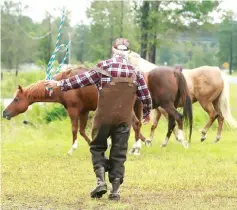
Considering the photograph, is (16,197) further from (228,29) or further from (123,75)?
(228,29)

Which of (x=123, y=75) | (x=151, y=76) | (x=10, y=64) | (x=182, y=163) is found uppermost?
(x=123, y=75)

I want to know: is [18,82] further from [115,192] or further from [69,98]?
[115,192]

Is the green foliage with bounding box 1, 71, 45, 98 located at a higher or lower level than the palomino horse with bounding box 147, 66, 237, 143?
lower

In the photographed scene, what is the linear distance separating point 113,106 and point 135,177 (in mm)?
2059

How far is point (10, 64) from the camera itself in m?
35.7

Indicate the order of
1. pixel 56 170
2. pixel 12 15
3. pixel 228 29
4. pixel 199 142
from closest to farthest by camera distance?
pixel 56 170 → pixel 199 142 → pixel 228 29 → pixel 12 15

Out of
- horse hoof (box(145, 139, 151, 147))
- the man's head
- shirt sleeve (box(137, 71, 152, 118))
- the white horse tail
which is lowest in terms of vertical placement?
horse hoof (box(145, 139, 151, 147))

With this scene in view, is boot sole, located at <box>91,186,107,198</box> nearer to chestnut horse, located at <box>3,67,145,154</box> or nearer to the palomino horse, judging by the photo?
chestnut horse, located at <box>3,67,145,154</box>

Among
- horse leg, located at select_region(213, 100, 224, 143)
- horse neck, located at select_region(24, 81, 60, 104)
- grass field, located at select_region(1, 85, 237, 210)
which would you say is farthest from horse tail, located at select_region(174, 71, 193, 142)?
horse neck, located at select_region(24, 81, 60, 104)

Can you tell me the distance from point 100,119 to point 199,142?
283 inches

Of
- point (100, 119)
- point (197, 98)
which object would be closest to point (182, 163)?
point (100, 119)

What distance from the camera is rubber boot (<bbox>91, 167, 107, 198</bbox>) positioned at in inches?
284

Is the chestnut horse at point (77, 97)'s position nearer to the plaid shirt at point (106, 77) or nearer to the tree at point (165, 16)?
the plaid shirt at point (106, 77)

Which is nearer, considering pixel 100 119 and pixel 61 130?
pixel 100 119
